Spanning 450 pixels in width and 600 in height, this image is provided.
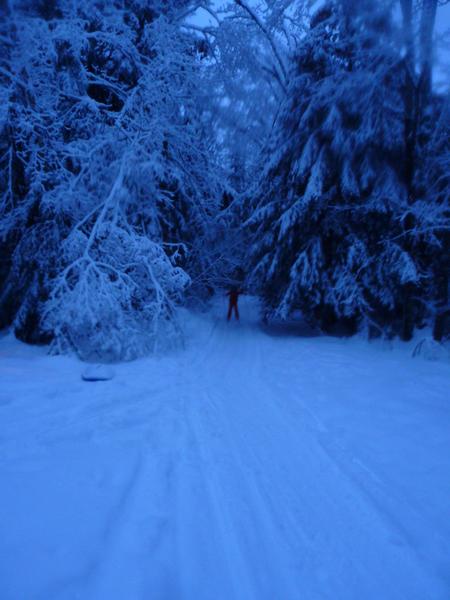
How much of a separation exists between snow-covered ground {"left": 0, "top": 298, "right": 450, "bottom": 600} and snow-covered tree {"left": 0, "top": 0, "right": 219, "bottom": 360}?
175 cm

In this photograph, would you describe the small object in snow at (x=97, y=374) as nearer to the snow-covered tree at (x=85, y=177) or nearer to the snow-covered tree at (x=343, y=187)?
the snow-covered tree at (x=85, y=177)

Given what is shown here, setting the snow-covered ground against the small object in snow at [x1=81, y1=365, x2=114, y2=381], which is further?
the small object in snow at [x1=81, y1=365, x2=114, y2=381]

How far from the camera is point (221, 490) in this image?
2664 mm

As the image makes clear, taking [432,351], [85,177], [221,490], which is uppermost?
[85,177]

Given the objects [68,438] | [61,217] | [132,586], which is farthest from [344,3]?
[132,586]

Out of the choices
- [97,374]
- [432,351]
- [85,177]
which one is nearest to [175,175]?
[85,177]

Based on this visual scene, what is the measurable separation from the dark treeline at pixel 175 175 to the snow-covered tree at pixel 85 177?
0.04 m

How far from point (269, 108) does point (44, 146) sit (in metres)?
9.99

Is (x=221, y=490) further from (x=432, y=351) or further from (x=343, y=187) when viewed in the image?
(x=343, y=187)

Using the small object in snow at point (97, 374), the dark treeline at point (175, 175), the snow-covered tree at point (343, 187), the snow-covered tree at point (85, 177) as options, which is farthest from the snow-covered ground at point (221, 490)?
the snow-covered tree at point (343, 187)

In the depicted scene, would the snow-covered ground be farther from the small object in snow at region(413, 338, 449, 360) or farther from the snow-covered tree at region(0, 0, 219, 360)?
the snow-covered tree at region(0, 0, 219, 360)

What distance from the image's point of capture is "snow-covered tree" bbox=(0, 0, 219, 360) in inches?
254

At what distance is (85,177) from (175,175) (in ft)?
7.67

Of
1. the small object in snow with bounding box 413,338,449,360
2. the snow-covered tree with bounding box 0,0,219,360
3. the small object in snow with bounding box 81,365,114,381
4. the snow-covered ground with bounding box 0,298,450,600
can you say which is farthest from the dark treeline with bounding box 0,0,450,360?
the snow-covered ground with bounding box 0,298,450,600
